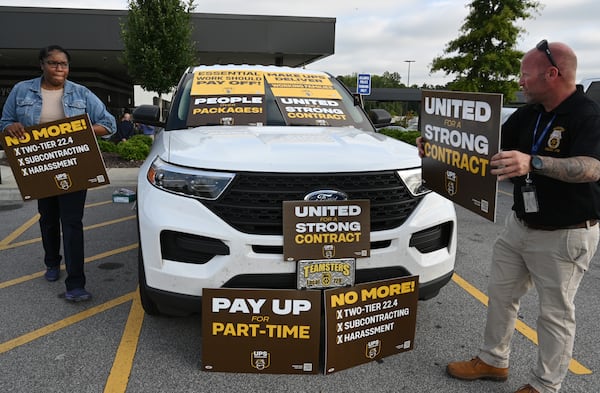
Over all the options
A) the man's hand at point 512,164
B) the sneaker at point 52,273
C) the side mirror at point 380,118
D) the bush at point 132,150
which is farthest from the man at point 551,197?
the bush at point 132,150

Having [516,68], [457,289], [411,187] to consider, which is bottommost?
[457,289]

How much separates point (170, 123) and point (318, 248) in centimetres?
186

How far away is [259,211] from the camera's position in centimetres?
246

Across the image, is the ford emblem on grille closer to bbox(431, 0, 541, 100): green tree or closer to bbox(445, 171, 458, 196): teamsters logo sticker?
bbox(445, 171, 458, 196): teamsters logo sticker

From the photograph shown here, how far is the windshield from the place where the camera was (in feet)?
12.2

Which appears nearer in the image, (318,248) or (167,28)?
(318,248)

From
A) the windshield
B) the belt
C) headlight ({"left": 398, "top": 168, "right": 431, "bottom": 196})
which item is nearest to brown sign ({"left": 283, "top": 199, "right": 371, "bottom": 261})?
headlight ({"left": 398, "top": 168, "right": 431, "bottom": 196})

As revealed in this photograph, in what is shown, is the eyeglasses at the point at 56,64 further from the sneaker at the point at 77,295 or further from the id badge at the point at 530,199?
the id badge at the point at 530,199

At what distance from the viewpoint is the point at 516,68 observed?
19781mm

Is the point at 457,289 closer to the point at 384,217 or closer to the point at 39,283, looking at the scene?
the point at 384,217

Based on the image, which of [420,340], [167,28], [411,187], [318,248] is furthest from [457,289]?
[167,28]

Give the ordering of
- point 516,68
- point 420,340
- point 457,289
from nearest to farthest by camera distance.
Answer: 1. point 420,340
2. point 457,289
3. point 516,68

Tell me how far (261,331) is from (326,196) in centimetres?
80

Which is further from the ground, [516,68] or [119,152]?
[516,68]
